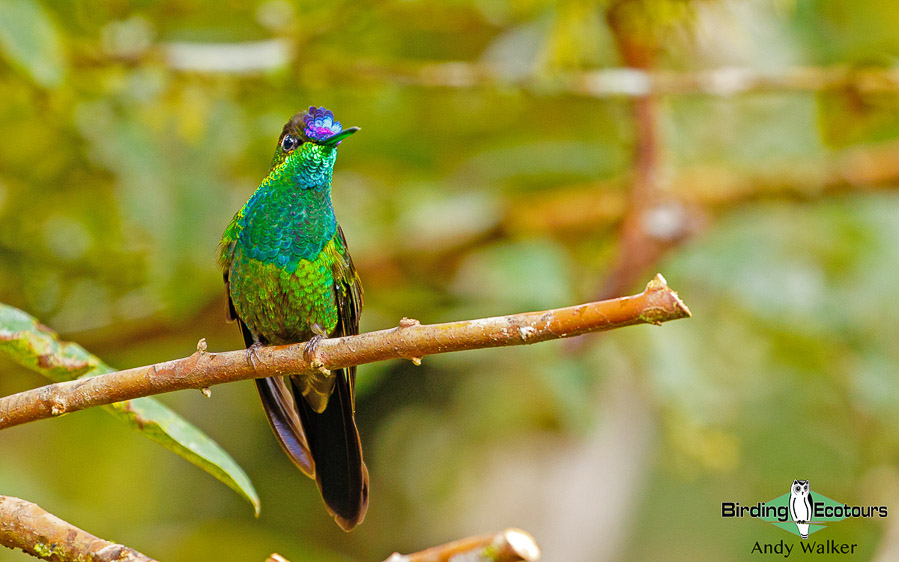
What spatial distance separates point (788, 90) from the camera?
3752 mm

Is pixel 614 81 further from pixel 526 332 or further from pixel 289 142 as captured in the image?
pixel 526 332

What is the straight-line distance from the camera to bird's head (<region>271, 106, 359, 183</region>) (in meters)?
2.11

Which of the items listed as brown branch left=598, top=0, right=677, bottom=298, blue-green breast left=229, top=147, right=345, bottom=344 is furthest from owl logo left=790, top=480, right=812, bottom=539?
blue-green breast left=229, top=147, right=345, bottom=344

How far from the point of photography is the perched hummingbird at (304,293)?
2.22 m

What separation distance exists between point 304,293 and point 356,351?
2.98ft

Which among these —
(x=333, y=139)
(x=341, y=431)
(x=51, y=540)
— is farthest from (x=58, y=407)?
(x=341, y=431)

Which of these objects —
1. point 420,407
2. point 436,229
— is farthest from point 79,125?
point 420,407

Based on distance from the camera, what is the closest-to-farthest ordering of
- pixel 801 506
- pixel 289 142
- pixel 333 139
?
pixel 333 139 < pixel 289 142 < pixel 801 506

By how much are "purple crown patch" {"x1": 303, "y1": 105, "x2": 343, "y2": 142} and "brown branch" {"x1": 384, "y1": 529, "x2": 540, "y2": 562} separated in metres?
0.98

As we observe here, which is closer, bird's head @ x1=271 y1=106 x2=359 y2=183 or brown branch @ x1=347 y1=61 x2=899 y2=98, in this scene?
bird's head @ x1=271 y1=106 x2=359 y2=183

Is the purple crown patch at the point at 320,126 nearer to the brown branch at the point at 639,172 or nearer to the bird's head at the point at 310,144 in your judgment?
the bird's head at the point at 310,144

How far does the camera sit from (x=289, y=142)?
7.40 ft

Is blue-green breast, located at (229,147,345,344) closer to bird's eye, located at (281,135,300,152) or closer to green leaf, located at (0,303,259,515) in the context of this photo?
bird's eye, located at (281,135,300,152)

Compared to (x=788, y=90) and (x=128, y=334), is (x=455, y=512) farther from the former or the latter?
(x=788, y=90)
